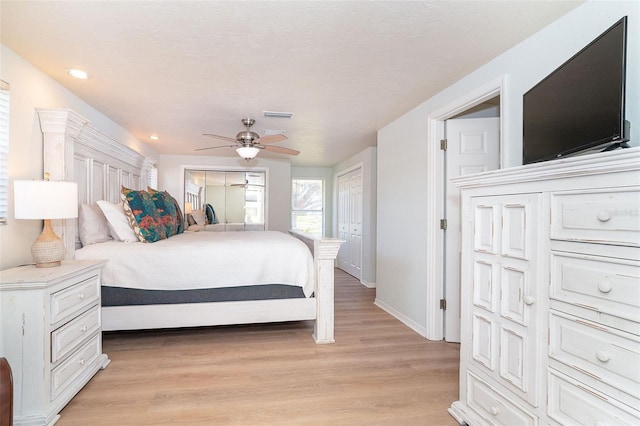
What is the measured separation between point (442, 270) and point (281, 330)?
1.66 meters

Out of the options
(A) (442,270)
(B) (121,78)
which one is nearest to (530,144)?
(A) (442,270)

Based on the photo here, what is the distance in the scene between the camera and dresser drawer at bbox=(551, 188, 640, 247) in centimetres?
99

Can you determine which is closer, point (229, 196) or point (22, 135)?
point (22, 135)

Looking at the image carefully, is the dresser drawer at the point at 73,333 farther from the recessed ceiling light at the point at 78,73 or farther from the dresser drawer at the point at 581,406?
the dresser drawer at the point at 581,406

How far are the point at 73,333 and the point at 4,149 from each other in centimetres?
124

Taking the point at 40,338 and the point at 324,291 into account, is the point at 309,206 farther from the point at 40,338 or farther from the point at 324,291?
the point at 40,338

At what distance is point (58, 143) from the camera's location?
245cm

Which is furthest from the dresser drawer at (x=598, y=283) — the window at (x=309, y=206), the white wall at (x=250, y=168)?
the window at (x=309, y=206)

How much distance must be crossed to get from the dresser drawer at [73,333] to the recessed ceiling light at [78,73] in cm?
176

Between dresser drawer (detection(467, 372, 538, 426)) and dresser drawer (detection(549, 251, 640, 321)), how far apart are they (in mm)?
562

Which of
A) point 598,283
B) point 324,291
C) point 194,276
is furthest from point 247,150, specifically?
point 598,283

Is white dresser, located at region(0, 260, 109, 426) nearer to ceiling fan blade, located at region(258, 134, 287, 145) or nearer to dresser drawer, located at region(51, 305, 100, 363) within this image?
dresser drawer, located at region(51, 305, 100, 363)

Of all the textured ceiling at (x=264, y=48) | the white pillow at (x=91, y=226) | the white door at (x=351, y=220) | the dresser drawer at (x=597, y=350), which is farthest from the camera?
the white door at (x=351, y=220)

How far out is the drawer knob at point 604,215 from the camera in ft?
3.44
